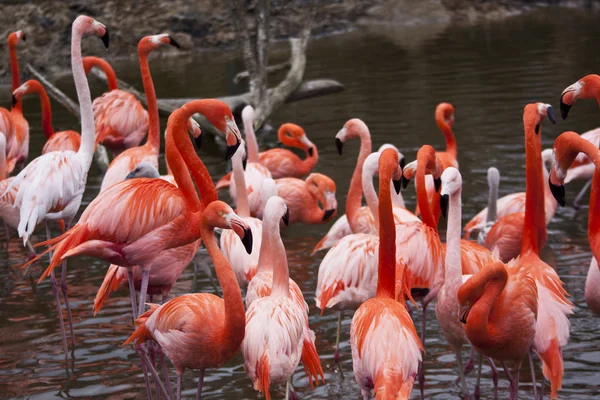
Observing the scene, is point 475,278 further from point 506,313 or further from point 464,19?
point 464,19

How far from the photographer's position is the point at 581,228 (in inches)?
249

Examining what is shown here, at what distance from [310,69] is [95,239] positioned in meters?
10.4

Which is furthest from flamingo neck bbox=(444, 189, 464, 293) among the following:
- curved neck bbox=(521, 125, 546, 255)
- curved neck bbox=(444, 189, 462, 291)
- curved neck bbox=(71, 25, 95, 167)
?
curved neck bbox=(71, 25, 95, 167)

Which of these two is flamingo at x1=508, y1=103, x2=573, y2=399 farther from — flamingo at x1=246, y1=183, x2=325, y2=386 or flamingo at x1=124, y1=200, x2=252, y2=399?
flamingo at x1=124, y1=200, x2=252, y2=399

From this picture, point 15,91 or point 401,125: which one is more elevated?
point 15,91

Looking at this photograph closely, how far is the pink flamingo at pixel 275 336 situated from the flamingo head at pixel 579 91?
1680 millimetres

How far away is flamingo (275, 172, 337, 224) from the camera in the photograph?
628cm

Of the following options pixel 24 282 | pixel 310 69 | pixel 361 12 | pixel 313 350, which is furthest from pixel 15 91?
pixel 361 12

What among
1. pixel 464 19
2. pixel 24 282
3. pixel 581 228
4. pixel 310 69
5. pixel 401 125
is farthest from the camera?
pixel 464 19

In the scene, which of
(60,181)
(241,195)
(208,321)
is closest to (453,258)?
(208,321)

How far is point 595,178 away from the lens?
4.09 m

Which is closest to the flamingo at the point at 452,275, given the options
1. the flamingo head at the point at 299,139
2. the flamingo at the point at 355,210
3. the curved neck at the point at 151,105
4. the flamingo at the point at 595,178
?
the flamingo at the point at 595,178

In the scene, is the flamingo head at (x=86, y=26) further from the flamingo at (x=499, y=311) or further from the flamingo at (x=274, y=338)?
the flamingo at (x=499, y=311)

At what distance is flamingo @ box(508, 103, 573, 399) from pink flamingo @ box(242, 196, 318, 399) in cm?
109
